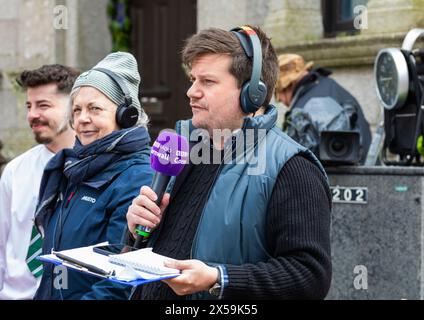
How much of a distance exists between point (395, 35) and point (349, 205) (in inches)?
81.1

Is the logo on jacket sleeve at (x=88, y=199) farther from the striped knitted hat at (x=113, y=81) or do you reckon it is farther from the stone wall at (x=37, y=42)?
the stone wall at (x=37, y=42)

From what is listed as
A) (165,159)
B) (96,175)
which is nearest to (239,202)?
(165,159)

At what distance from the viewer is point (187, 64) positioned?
3.31 metres

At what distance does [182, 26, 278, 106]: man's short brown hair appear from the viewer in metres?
3.19

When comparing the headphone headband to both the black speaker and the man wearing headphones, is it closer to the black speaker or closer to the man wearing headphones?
the man wearing headphones

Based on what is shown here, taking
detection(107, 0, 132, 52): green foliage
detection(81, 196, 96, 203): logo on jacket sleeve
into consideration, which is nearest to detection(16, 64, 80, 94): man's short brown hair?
detection(81, 196, 96, 203): logo on jacket sleeve

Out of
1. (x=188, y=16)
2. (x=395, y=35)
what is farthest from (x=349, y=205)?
(x=188, y=16)

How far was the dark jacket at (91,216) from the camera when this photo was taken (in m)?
3.89

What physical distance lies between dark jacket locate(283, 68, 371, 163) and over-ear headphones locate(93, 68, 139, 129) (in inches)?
114

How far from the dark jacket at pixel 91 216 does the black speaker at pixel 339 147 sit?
2110 millimetres

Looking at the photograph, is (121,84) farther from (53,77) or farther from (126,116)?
(53,77)

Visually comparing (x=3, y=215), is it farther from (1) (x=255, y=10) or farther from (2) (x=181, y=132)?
(1) (x=255, y=10)

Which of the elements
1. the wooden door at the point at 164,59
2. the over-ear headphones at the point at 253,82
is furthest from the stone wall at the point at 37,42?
the over-ear headphones at the point at 253,82

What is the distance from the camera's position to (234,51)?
320cm
